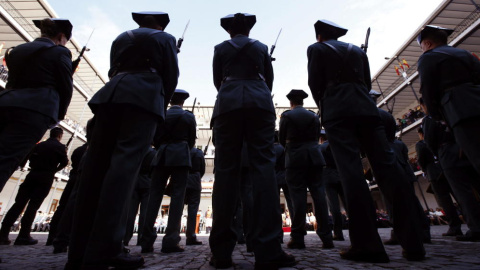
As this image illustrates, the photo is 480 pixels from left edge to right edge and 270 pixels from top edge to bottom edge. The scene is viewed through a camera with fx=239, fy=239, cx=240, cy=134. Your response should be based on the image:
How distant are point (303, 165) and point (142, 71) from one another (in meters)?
2.13

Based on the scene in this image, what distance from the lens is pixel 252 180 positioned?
5.47ft

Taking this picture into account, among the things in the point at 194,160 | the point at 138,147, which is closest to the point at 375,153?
the point at 138,147

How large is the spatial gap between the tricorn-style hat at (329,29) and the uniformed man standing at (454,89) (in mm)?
748

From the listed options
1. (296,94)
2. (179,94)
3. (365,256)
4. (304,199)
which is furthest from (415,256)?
(179,94)

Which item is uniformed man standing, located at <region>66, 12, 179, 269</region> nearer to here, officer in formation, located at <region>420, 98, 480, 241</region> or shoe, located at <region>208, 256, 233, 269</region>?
shoe, located at <region>208, 256, 233, 269</region>

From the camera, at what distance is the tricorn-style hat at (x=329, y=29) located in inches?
89.8

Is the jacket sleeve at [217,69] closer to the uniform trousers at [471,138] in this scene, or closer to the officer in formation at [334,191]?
the uniform trousers at [471,138]

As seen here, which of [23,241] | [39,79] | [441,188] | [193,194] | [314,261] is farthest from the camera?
[193,194]

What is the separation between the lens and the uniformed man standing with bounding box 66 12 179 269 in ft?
4.22

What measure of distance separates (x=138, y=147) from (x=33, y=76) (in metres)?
1.33

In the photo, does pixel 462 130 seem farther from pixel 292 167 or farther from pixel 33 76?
pixel 33 76

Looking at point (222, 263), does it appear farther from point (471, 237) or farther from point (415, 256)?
point (471, 237)

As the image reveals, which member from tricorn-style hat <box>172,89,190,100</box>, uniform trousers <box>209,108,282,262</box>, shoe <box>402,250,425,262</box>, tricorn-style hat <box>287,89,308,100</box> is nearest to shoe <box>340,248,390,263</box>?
shoe <box>402,250,425,262</box>

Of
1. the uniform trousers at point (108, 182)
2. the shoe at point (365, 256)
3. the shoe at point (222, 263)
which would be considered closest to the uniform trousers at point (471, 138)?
the shoe at point (365, 256)
